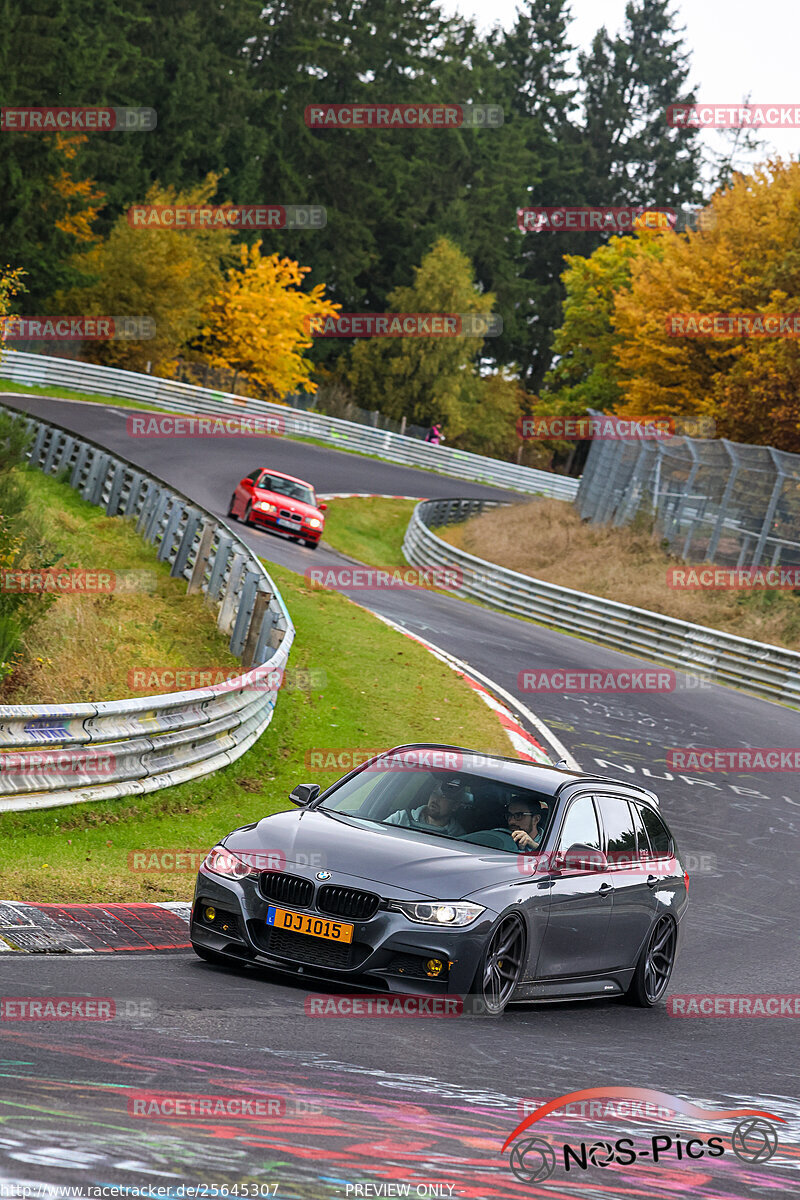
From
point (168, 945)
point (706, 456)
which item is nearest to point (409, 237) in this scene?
point (706, 456)

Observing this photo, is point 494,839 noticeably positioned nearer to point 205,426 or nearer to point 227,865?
point 227,865

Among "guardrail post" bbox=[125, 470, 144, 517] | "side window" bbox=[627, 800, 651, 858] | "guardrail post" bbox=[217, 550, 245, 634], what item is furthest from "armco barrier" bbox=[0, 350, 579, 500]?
"side window" bbox=[627, 800, 651, 858]

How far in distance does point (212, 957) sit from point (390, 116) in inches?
3207

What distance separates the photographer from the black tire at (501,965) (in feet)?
25.9

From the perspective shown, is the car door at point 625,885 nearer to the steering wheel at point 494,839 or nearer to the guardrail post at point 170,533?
the steering wheel at point 494,839

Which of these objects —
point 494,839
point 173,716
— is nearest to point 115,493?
point 173,716

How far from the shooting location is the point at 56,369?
1953 inches

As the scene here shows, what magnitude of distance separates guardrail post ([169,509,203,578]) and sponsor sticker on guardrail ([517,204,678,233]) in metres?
72.8

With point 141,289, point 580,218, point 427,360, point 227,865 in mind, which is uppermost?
point 580,218

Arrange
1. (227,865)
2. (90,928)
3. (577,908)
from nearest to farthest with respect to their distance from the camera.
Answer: (227,865) < (90,928) < (577,908)

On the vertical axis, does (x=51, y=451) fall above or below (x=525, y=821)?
above

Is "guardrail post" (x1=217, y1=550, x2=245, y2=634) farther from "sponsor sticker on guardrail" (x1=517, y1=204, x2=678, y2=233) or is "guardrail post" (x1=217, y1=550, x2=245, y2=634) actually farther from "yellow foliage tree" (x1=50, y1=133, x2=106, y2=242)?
"sponsor sticker on guardrail" (x1=517, y1=204, x2=678, y2=233)

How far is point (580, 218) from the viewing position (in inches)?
3789

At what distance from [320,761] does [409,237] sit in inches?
2895
